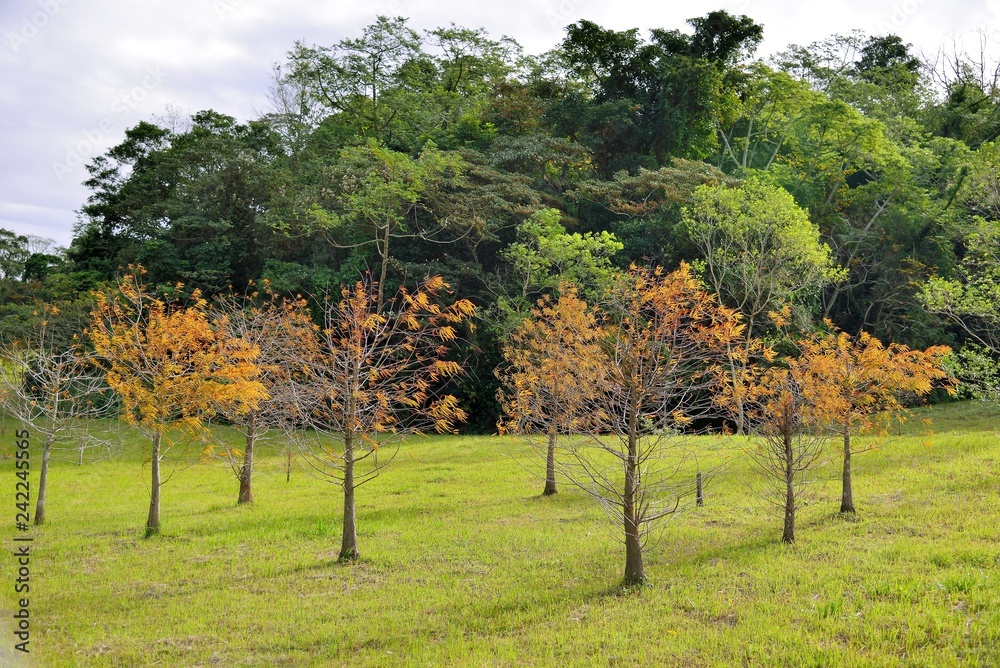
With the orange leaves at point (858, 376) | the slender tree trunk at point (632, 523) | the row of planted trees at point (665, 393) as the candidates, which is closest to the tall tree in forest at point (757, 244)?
the row of planted trees at point (665, 393)

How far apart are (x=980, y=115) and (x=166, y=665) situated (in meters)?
39.8

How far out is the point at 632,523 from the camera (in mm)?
10133

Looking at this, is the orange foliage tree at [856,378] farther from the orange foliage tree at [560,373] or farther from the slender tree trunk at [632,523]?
the slender tree trunk at [632,523]

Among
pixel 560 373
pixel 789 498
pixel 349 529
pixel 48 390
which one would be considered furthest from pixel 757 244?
pixel 48 390

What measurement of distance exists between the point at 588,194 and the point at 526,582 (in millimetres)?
22972

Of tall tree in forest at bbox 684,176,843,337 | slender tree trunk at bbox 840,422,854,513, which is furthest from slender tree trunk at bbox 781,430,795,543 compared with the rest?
tall tree in forest at bbox 684,176,843,337

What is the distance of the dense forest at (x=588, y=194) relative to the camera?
92.2 feet

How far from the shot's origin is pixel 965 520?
12.2 meters

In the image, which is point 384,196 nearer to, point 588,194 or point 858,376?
point 588,194

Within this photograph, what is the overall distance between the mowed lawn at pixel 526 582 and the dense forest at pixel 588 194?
38.1 ft

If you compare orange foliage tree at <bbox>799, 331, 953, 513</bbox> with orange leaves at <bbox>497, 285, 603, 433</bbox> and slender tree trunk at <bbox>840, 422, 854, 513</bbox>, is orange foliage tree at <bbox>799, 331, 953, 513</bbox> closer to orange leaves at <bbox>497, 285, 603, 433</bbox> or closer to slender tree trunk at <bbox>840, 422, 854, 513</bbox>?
slender tree trunk at <bbox>840, 422, 854, 513</bbox>

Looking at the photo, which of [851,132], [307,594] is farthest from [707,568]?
[851,132]

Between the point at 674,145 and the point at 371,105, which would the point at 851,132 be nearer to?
the point at 674,145

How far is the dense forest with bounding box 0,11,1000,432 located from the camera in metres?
28.1
